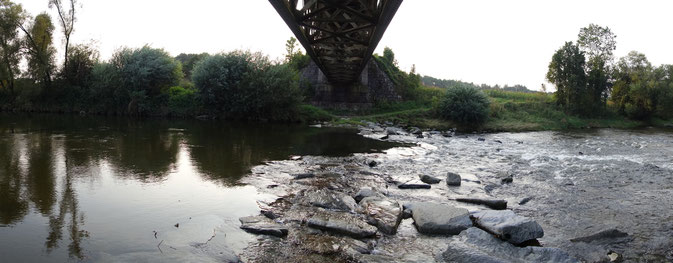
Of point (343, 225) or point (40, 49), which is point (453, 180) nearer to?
point (343, 225)

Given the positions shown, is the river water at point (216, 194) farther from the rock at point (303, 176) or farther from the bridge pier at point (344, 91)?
the bridge pier at point (344, 91)

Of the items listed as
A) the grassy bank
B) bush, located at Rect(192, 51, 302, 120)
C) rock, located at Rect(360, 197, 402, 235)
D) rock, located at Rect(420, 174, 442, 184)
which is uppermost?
bush, located at Rect(192, 51, 302, 120)

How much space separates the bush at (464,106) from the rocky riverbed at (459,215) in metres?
14.6

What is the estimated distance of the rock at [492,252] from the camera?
3.55 meters

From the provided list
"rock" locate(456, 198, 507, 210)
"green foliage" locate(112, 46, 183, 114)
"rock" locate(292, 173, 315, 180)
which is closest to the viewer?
"rock" locate(456, 198, 507, 210)

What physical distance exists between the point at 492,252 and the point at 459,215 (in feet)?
2.82

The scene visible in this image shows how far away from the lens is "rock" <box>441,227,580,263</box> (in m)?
3.55

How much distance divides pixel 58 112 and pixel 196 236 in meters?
33.5

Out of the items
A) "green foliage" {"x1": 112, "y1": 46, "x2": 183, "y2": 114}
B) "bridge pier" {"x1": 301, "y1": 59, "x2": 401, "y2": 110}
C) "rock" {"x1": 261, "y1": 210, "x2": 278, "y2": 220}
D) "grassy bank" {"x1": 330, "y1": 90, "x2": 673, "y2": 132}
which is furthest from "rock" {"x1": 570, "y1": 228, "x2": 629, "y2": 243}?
"green foliage" {"x1": 112, "y1": 46, "x2": 183, "y2": 114}

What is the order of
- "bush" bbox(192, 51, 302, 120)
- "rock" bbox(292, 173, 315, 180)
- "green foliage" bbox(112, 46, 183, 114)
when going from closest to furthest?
"rock" bbox(292, 173, 315, 180) → "bush" bbox(192, 51, 302, 120) → "green foliage" bbox(112, 46, 183, 114)

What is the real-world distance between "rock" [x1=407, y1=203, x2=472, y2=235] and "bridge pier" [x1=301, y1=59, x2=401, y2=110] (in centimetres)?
2477

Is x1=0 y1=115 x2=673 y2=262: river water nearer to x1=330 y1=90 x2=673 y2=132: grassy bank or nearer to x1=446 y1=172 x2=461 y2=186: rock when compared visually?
x1=446 y1=172 x2=461 y2=186: rock

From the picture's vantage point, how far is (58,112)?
99.3 ft

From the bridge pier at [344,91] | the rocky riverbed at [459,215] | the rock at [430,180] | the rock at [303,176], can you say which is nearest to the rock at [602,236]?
the rocky riverbed at [459,215]
